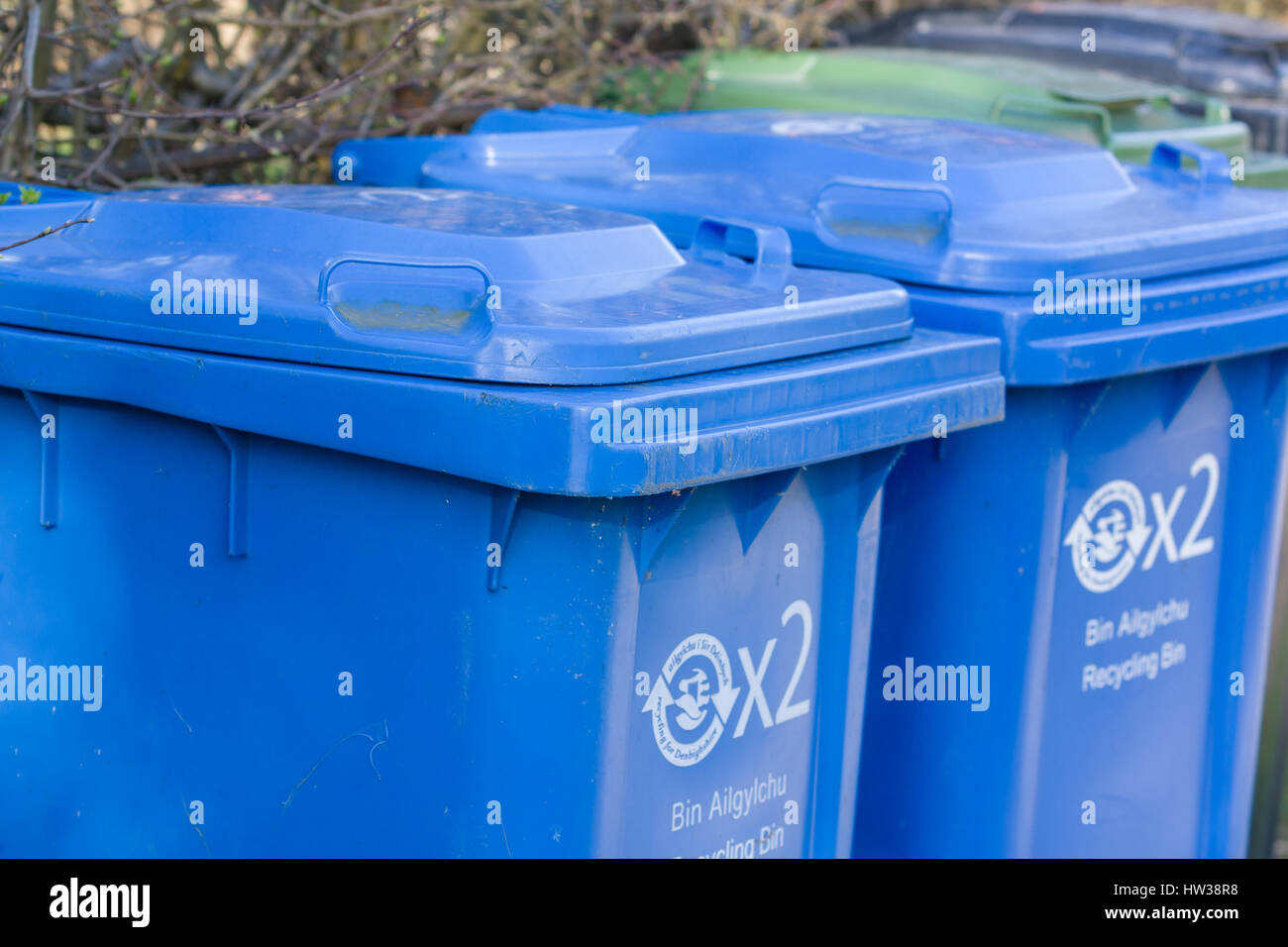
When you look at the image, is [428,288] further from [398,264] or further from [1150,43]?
[1150,43]

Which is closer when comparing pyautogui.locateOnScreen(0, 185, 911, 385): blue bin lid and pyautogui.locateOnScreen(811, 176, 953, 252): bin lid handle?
pyautogui.locateOnScreen(0, 185, 911, 385): blue bin lid

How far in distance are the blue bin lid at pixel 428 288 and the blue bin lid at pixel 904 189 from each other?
202 millimetres

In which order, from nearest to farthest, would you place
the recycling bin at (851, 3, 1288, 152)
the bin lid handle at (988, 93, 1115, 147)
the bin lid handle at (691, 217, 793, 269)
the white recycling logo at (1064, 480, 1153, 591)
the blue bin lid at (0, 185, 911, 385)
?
the blue bin lid at (0, 185, 911, 385)
the bin lid handle at (691, 217, 793, 269)
the white recycling logo at (1064, 480, 1153, 591)
the bin lid handle at (988, 93, 1115, 147)
the recycling bin at (851, 3, 1288, 152)

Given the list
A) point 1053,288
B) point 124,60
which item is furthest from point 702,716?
point 124,60

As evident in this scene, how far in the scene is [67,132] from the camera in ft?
12.7

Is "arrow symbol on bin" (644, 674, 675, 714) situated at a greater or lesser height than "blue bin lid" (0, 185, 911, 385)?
lesser

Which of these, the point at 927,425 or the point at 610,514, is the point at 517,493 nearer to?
the point at 610,514

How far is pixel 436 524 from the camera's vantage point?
1903 mm

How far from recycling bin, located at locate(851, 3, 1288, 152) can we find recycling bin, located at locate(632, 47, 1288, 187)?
23cm

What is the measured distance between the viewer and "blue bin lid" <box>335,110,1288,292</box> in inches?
92.9

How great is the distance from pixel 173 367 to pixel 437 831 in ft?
2.26

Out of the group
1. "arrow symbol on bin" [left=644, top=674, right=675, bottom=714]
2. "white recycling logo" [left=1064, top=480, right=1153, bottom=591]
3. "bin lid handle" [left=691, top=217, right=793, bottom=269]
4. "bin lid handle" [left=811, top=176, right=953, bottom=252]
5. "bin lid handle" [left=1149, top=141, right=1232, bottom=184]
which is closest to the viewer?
"arrow symbol on bin" [left=644, top=674, right=675, bottom=714]

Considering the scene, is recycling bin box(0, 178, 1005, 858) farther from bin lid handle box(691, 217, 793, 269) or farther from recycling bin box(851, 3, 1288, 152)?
recycling bin box(851, 3, 1288, 152)

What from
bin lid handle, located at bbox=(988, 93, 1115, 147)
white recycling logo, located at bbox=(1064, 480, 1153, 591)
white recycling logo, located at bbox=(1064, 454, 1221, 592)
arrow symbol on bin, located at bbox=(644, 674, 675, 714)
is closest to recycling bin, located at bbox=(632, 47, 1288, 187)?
bin lid handle, located at bbox=(988, 93, 1115, 147)
